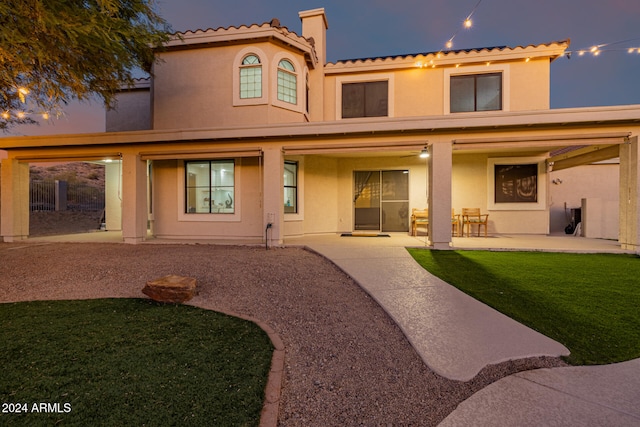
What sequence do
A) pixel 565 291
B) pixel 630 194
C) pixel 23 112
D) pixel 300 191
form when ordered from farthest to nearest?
1. pixel 300 191
2. pixel 23 112
3. pixel 630 194
4. pixel 565 291

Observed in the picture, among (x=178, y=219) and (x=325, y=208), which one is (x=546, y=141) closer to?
(x=325, y=208)

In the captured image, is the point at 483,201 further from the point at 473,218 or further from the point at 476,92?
the point at 476,92

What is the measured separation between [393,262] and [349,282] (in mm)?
1466

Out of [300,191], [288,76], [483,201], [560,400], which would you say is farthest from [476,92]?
[560,400]

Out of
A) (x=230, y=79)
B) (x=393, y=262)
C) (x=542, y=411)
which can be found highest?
(x=230, y=79)

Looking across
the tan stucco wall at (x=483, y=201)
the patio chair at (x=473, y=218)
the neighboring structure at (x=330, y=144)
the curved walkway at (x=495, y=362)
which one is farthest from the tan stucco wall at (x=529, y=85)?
the curved walkway at (x=495, y=362)

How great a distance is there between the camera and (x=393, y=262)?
20.3 feet

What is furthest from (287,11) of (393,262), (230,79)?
(393,262)

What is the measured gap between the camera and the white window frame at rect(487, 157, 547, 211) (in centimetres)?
1036

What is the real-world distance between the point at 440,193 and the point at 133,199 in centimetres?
850

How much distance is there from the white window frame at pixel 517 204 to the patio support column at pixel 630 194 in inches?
113

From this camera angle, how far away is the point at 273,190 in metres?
8.37

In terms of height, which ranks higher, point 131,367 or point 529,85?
point 529,85

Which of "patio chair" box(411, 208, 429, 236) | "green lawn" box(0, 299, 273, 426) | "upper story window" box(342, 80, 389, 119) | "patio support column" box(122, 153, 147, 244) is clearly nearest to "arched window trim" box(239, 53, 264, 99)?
"upper story window" box(342, 80, 389, 119)
